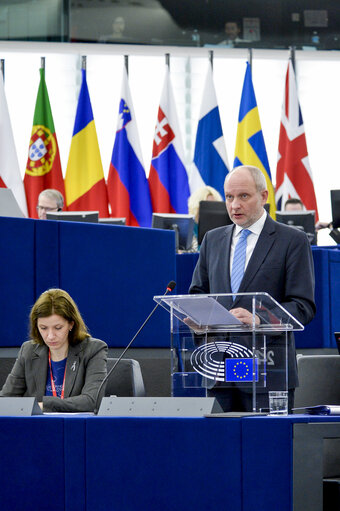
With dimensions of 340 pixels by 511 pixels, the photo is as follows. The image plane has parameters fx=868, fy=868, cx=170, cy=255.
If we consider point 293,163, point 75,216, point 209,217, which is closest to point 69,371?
point 75,216

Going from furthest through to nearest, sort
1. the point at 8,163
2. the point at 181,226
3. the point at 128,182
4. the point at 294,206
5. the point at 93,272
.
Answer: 1. the point at 128,182
2. the point at 8,163
3. the point at 294,206
4. the point at 181,226
5. the point at 93,272

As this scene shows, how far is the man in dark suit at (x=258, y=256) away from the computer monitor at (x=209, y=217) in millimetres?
2361

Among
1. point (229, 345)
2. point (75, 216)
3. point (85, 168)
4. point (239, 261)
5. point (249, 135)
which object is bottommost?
point (229, 345)

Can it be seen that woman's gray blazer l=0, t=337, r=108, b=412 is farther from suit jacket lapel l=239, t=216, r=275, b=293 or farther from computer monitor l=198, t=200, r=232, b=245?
computer monitor l=198, t=200, r=232, b=245

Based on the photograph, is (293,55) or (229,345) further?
(293,55)

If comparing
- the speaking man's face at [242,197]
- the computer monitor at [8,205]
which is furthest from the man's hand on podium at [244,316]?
the computer monitor at [8,205]

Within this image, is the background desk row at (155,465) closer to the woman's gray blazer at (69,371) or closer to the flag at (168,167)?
the woman's gray blazer at (69,371)

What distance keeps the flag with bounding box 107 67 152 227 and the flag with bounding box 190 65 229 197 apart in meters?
0.56

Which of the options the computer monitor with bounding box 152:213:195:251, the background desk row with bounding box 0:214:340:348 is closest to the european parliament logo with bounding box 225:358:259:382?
the background desk row with bounding box 0:214:340:348

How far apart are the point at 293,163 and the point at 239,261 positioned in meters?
6.47

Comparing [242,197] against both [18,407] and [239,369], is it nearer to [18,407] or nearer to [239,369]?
[239,369]

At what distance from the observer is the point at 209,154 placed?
31.0 feet

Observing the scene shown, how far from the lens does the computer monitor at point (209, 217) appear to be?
5.82 meters

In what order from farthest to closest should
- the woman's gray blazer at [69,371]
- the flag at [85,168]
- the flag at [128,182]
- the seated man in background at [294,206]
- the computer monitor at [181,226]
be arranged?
the flag at [128,182] → the flag at [85,168] → the seated man in background at [294,206] → the computer monitor at [181,226] → the woman's gray blazer at [69,371]
